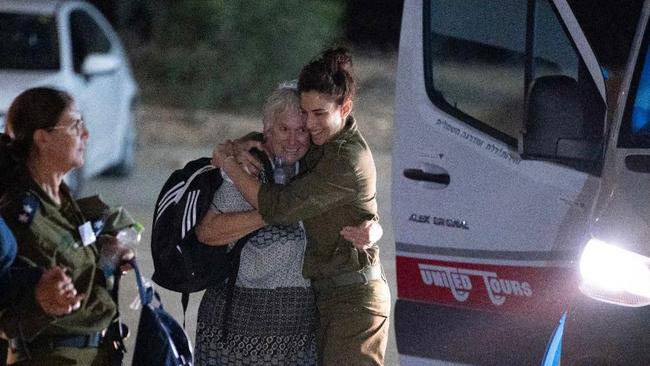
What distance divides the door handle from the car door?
18.2 feet

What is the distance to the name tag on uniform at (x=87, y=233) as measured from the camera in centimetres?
363

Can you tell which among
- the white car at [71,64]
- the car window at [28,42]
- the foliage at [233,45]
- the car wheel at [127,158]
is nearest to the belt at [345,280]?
the white car at [71,64]

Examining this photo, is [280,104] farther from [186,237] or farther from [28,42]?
[28,42]

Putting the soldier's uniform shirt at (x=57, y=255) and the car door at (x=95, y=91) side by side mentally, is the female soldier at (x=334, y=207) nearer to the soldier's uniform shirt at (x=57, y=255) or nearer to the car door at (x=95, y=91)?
the soldier's uniform shirt at (x=57, y=255)

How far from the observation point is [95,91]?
413 inches

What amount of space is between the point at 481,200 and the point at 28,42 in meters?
6.38

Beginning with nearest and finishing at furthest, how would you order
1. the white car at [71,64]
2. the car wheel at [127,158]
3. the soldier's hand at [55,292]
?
the soldier's hand at [55,292]
the white car at [71,64]
the car wheel at [127,158]

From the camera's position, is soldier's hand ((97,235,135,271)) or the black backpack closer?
soldier's hand ((97,235,135,271))

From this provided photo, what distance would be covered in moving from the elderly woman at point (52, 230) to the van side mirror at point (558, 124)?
1.45 meters

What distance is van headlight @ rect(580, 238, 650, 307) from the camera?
3.63 metres

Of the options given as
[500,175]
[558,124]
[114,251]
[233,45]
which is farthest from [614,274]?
[233,45]

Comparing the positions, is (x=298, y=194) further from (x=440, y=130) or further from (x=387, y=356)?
(x=387, y=356)

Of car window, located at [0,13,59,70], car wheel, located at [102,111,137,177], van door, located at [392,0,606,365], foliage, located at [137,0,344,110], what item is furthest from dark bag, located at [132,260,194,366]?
foliage, located at [137,0,344,110]

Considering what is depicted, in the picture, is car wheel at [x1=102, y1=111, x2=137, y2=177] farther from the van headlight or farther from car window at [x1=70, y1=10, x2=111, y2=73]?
the van headlight
